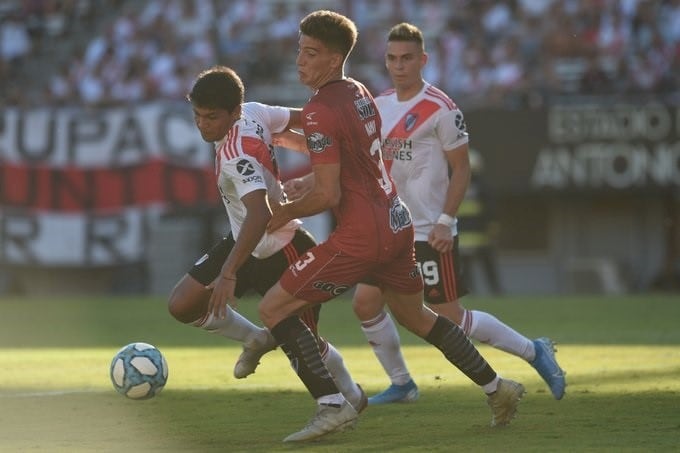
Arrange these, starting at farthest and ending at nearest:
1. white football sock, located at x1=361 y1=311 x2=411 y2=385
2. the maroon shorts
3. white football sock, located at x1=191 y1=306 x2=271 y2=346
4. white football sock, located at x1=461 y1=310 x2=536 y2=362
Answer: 1. white football sock, located at x1=361 y1=311 x2=411 y2=385
2. white football sock, located at x1=461 y1=310 x2=536 y2=362
3. white football sock, located at x1=191 y1=306 x2=271 y2=346
4. the maroon shorts

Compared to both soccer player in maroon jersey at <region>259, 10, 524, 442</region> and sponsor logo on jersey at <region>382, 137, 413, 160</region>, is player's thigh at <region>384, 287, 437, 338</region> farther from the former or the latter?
sponsor logo on jersey at <region>382, 137, 413, 160</region>

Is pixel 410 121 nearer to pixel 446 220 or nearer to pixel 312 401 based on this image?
pixel 446 220

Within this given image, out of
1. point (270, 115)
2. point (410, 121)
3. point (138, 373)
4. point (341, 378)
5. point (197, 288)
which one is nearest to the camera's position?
point (270, 115)

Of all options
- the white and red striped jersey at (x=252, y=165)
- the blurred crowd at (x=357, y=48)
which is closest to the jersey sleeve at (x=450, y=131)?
the white and red striped jersey at (x=252, y=165)

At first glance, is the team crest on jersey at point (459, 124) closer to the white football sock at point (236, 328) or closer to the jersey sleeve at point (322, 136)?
the white football sock at point (236, 328)

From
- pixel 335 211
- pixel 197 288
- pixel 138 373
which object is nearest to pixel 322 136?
pixel 335 211

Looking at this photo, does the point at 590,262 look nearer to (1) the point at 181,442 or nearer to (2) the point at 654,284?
(2) the point at 654,284

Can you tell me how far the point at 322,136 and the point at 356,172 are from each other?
315 mm

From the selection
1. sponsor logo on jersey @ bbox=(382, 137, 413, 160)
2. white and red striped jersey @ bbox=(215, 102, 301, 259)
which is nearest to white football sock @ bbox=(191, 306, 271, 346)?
white and red striped jersey @ bbox=(215, 102, 301, 259)

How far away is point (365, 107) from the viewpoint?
7.29 m

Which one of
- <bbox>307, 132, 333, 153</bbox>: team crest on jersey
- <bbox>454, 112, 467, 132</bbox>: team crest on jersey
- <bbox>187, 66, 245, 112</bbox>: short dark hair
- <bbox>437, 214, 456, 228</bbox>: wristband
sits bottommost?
<bbox>437, 214, 456, 228</bbox>: wristband

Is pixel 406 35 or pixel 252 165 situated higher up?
pixel 406 35

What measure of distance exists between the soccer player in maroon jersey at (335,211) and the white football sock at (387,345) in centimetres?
178

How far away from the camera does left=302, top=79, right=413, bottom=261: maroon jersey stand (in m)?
7.11
